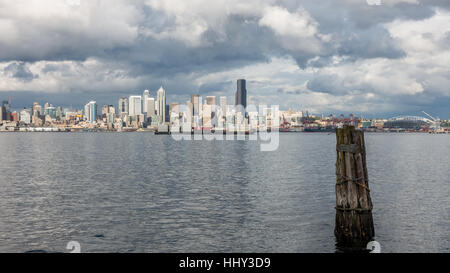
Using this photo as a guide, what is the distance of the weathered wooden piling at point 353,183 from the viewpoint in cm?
2253

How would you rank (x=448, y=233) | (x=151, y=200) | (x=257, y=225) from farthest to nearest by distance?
1. (x=151, y=200)
2. (x=257, y=225)
3. (x=448, y=233)

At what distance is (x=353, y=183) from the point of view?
74.5ft

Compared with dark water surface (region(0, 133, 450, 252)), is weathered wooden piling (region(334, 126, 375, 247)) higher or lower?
higher

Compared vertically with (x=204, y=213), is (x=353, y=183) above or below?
above

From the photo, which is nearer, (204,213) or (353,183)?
(353,183)

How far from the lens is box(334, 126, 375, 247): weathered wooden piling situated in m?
22.5

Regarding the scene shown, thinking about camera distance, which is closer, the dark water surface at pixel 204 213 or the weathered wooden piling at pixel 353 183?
the weathered wooden piling at pixel 353 183

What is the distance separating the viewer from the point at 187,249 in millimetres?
24609

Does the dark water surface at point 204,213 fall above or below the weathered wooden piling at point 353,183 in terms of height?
below

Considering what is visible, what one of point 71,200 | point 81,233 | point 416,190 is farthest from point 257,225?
point 416,190

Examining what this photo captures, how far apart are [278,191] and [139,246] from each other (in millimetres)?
24425

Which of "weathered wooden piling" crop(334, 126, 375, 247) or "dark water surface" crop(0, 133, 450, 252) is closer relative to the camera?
"weathered wooden piling" crop(334, 126, 375, 247)
